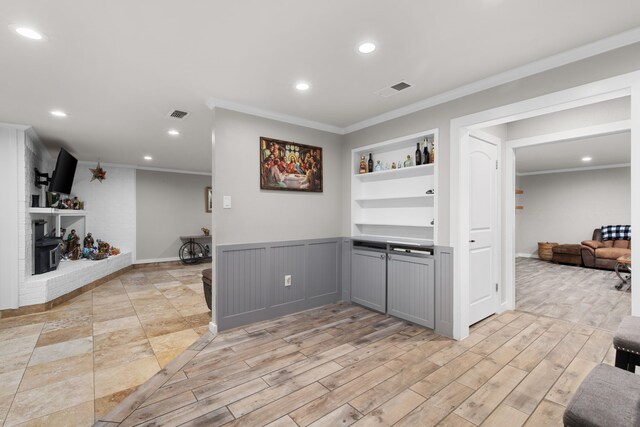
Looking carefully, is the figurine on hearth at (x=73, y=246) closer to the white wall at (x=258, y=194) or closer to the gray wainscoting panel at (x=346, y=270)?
the white wall at (x=258, y=194)

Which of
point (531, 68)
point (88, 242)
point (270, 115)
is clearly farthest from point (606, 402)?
point (88, 242)

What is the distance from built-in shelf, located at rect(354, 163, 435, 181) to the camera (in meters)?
3.48

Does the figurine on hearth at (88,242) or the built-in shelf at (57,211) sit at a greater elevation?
the built-in shelf at (57,211)

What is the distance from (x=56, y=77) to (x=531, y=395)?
181 inches

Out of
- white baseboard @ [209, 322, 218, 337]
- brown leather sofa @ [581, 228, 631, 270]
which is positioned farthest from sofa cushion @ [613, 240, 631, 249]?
white baseboard @ [209, 322, 218, 337]

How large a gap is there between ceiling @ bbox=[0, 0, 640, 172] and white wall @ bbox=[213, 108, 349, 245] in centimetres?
33

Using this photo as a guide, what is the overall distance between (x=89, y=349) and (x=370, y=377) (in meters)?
2.75

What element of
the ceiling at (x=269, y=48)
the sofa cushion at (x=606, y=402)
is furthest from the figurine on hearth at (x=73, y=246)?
the sofa cushion at (x=606, y=402)

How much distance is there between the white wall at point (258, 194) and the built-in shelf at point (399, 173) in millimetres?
472

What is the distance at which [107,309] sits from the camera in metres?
4.18

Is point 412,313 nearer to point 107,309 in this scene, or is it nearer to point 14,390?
point 14,390

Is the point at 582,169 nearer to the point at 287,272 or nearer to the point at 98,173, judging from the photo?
the point at 287,272

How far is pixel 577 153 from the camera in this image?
632cm

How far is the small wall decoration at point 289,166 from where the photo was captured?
359cm
